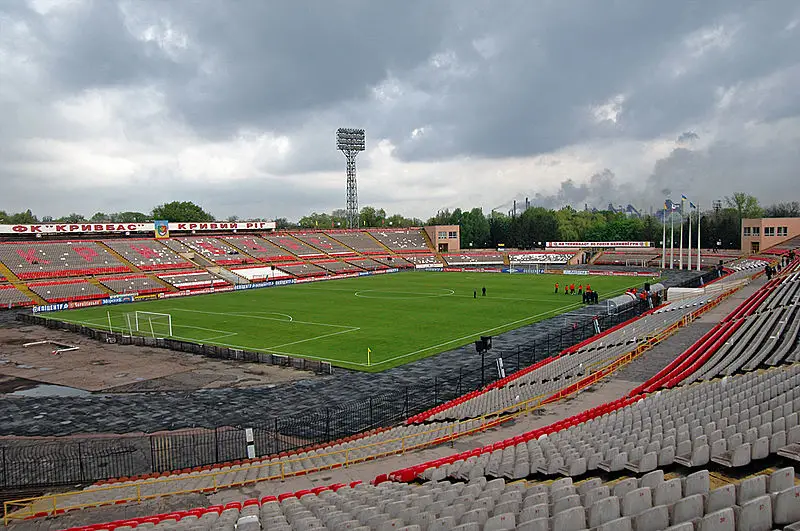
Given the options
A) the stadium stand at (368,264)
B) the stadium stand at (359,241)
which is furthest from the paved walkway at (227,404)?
the stadium stand at (359,241)

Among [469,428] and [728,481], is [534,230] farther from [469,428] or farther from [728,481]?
[728,481]

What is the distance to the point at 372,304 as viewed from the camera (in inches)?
2314

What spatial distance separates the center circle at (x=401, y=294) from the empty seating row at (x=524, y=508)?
169ft

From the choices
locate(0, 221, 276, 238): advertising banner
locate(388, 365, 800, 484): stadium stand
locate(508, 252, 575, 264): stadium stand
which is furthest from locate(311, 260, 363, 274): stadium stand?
locate(388, 365, 800, 484): stadium stand

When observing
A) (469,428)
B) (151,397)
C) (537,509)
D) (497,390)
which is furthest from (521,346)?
(537,509)

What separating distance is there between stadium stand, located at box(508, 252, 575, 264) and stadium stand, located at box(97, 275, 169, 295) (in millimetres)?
63946

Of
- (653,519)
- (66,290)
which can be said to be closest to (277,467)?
(653,519)

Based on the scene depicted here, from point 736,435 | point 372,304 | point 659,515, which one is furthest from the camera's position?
point 372,304

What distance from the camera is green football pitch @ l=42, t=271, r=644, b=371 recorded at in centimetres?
3862

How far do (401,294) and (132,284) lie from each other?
34.4m

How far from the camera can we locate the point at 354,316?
5119 cm

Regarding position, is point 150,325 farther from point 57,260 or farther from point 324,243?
point 324,243

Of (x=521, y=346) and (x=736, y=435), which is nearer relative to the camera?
(x=736, y=435)

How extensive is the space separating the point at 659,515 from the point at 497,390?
59.2 ft
